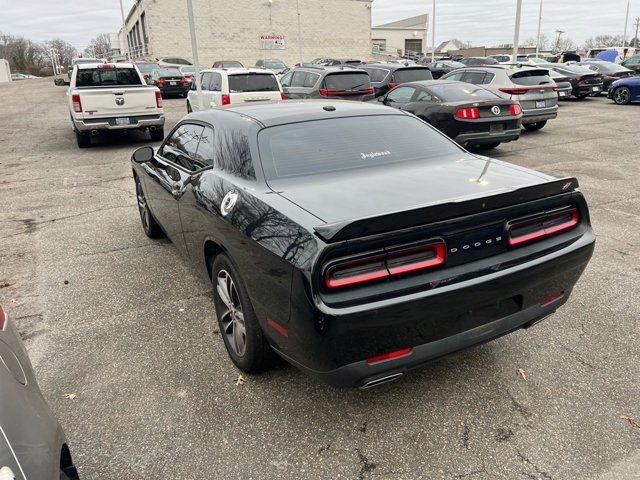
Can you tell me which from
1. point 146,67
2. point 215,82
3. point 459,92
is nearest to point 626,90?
point 459,92

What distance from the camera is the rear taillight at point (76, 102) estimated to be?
10.9 metres

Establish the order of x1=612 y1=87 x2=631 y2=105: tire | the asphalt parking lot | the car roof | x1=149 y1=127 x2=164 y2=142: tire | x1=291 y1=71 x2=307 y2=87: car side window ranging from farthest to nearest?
x1=612 y1=87 x2=631 y2=105: tire < x1=291 y1=71 x2=307 y2=87: car side window < x1=149 y1=127 x2=164 y2=142: tire < the car roof < the asphalt parking lot

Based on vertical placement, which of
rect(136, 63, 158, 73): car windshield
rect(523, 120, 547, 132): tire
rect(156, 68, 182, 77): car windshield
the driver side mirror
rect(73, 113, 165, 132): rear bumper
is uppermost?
rect(136, 63, 158, 73): car windshield

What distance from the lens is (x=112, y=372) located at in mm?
3287

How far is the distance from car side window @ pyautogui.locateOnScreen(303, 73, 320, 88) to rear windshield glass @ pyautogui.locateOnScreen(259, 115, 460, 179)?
975 cm

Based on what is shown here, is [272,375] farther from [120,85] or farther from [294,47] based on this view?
[294,47]

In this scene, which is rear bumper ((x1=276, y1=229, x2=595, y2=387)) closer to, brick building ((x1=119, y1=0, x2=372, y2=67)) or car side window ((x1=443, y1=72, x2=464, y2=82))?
car side window ((x1=443, y1=72, x2=464, y2=82))

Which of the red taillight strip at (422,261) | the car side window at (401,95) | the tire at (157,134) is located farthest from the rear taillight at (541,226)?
the tire at (157,134)

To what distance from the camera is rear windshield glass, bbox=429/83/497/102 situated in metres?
9.40

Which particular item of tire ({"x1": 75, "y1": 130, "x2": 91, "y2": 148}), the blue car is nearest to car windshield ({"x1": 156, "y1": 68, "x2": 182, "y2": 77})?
tire ({"x1": 75, "y1": 130, "x2": 91, "y2": 148})

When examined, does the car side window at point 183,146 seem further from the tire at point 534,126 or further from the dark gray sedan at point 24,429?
the tire at point 534,126

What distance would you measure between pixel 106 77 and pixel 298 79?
5.06m

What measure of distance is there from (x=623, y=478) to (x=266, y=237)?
2.07 metres

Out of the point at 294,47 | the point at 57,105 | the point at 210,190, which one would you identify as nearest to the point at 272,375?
the point at 210,190
